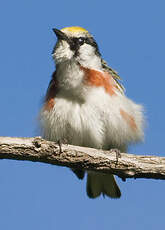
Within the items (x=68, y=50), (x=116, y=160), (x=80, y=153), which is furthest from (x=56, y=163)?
(x=68, y=50)

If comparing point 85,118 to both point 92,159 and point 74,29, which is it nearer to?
Answer: point 92,159

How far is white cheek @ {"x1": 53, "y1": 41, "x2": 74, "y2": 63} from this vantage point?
7891mm

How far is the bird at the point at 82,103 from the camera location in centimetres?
797

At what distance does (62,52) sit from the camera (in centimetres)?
791

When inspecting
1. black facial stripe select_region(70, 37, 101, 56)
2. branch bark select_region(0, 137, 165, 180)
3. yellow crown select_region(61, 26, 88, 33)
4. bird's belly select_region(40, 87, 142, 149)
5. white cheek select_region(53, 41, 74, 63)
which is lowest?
branch bark select_region(0, 137, 165, 180)

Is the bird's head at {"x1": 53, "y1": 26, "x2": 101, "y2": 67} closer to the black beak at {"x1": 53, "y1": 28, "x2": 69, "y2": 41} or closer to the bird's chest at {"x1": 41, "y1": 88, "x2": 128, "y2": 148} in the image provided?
the black beak at {"x1": 53, "y1": 28, "x2": 69, "y2": 41}

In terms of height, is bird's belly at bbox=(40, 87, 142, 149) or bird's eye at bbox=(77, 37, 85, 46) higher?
bird's eye at bbox=(77, 37, 85, 46)

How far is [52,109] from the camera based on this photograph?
8.12 m

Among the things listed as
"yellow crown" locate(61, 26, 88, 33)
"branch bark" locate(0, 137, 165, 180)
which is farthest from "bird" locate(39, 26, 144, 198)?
"branch bark" locate(0, 137, 165, 180)

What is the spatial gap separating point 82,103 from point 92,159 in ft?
5.46

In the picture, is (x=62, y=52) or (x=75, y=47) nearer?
(x=62, y=52)

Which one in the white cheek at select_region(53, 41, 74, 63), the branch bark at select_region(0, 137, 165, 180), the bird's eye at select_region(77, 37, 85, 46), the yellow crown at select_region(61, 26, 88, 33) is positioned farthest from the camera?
the yellow crown at select_region(61, 26, 88, 33)

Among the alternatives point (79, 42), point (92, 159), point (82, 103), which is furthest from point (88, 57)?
point (92, 159)

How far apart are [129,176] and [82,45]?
300 cm
